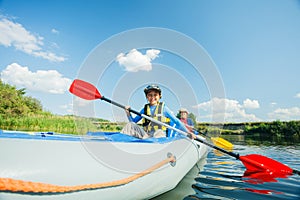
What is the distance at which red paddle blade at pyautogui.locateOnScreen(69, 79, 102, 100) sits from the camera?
11.2ft

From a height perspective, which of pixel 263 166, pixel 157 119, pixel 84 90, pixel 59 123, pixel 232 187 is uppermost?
pixel 84 90

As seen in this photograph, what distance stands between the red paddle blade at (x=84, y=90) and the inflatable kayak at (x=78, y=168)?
1598 millimetres

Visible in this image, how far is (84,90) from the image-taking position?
3.57m

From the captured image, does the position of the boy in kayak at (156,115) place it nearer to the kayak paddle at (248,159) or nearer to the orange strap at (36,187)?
the kayak paddle at (248,159)

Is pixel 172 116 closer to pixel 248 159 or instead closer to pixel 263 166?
pixel 248 159

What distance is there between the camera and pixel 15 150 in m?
1.53

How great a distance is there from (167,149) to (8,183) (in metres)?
1.72

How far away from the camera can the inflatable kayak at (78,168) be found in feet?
4.68

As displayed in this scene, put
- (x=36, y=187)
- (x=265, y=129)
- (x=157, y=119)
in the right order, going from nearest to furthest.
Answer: (x=36, y=187) < (x=157, y=119) < (x=265, y=129)

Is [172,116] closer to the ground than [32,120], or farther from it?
farther from it

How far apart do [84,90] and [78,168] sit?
2092 millimetres

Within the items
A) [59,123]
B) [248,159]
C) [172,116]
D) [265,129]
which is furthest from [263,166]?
[265,129]

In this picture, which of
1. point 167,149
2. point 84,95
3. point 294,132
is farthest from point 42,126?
point 294,132

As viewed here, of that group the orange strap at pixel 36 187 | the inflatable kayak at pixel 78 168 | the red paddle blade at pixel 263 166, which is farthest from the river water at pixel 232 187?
the orange strap at pixel 36 187
